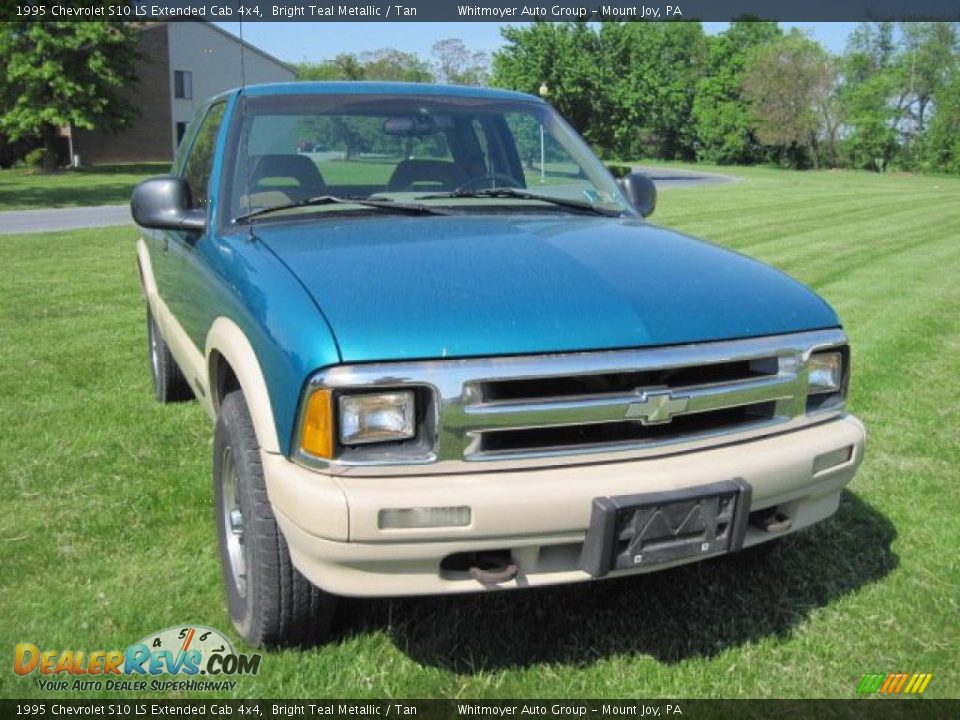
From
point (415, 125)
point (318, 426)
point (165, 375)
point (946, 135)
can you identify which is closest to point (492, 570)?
point (318, 426)

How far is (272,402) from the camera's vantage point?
2.50 m

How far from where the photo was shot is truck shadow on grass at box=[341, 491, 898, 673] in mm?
2959

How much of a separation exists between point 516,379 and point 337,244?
0.91 metres

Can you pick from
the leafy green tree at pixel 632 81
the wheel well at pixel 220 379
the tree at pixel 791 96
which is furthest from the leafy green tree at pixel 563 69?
the wheel well at pixel 220 379

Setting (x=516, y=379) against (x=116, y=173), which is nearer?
(x=516, y=379)

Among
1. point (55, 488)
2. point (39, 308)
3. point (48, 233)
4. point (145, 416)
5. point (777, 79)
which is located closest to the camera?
point (55, 488)

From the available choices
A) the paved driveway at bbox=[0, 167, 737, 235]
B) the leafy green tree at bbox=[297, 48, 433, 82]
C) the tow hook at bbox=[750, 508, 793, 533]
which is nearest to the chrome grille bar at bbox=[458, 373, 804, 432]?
the tow hook at bbox=[750, 508, 793, 533]

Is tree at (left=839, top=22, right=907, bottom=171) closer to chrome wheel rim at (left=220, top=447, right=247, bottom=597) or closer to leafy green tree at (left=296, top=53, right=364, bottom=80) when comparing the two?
leafy green tree at (left=296, top=53, right=364, bottom=80)

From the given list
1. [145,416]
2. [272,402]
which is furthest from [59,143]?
[272,402]

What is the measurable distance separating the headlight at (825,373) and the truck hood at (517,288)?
10 centimetres

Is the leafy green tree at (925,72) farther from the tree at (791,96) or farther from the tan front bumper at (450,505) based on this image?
the tan front bumper at (450,505)

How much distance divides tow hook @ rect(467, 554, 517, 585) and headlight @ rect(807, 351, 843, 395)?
1.11 m

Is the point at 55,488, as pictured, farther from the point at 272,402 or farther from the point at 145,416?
the point at 272,402

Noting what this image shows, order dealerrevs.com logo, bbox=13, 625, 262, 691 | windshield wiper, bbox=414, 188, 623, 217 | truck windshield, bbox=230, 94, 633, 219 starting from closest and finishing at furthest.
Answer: dealerrevs.com logo, bbox=13, 625, 262, 691, truck windshield, bbox=230, 94, 633, 219, windshield wiper, bbox=414, 188, 623, 217
